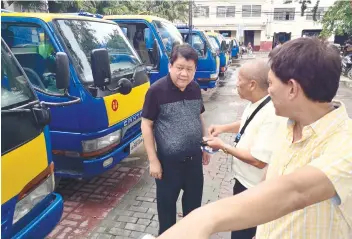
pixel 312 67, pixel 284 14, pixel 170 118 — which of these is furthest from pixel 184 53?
pixel 284 14

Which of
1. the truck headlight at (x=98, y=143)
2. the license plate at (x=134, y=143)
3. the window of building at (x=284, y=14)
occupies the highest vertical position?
the window of building at (x=284, y=14)

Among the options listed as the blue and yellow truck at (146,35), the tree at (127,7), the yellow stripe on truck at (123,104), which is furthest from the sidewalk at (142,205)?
the tree at (127,7)

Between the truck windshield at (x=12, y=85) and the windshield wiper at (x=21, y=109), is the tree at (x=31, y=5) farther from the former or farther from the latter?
the windshield wiper at (x=21, y=109)

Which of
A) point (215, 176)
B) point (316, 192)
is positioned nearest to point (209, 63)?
point (215, 176)

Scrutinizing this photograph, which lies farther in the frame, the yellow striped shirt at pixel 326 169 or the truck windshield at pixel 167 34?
the truck windshield at pixel 167 34

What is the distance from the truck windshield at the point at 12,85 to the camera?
2.11 metres

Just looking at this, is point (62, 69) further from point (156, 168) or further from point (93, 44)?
Answer: point (93, 44)

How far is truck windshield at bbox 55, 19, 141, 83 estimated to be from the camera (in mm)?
3355

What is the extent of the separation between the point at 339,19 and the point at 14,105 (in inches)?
583

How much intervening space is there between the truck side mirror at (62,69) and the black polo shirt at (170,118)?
762 mm

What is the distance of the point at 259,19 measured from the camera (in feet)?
130

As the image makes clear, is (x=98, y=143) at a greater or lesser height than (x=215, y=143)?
lesser

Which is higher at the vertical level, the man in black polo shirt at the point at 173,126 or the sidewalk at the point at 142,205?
the man in black polo shirt at the point at 173,126

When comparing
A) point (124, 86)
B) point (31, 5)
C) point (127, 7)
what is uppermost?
point (127, 7)
